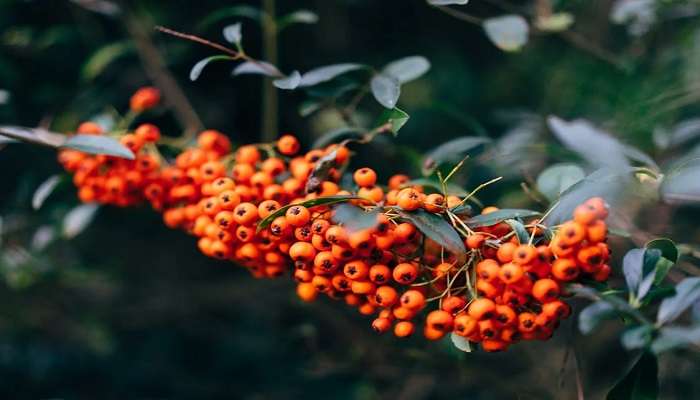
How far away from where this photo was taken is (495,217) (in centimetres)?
137

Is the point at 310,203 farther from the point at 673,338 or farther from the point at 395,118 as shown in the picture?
the point at 673,338

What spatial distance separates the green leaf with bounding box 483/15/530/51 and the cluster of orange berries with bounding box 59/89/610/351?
0.56 m

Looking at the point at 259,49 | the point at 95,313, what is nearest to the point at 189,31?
the point at 259,49

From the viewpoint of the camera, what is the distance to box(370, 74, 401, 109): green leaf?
5.26 ft

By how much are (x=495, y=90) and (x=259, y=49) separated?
4.41 ft

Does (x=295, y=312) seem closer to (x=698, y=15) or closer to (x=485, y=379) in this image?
(x=485, y=379)

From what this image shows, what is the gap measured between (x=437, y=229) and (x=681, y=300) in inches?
20.3

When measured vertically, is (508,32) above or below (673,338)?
above

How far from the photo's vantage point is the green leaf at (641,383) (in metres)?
1.33

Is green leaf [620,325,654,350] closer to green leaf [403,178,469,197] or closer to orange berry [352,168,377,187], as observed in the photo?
green leaf [403,178,469,197]

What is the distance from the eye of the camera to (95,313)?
10.8 ft

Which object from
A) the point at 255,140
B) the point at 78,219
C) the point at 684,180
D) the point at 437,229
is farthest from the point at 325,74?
the point at 255,140

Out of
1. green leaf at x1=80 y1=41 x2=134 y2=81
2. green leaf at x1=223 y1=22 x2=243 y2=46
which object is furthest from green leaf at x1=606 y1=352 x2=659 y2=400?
green leaf at x1=80 y1=41 x2=134 y2=81

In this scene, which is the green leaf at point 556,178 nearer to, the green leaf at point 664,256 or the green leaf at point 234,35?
the green leaf at point 664,256
